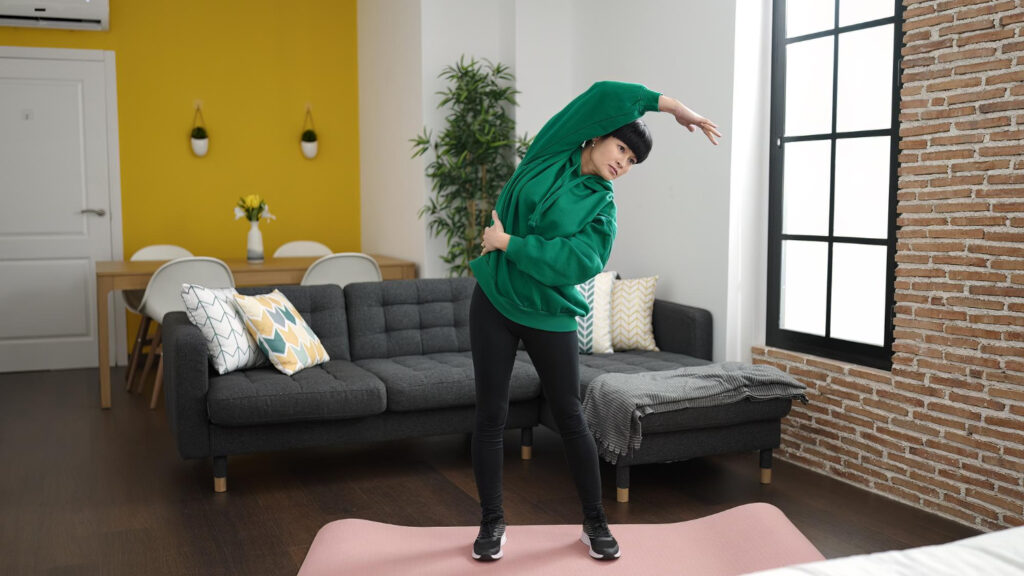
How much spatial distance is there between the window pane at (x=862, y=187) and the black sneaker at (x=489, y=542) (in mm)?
2139

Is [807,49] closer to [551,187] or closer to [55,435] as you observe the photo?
[551,187]

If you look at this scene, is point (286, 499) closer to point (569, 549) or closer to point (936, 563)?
point (569, 549)

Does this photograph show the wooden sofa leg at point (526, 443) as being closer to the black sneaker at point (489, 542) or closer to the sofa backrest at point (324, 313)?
the sofa backrest at point (324, 313)

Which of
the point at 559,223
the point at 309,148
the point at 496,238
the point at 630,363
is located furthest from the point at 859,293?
the point at 309,148

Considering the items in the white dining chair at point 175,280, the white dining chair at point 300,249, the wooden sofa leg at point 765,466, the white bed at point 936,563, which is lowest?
the wooden sofa leg at point 765,466

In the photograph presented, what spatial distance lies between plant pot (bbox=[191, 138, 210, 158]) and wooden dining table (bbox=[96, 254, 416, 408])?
3.34ft

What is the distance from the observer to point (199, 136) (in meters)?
6.61

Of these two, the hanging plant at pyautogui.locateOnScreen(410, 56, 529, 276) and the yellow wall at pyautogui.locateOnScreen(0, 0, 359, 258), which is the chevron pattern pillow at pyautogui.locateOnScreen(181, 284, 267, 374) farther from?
the yellow wall at pyautogui.locateOnScreen(0, 0, 359, 258)

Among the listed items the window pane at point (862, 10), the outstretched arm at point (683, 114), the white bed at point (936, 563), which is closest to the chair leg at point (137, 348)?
the outstretched arm at point (683, 114)

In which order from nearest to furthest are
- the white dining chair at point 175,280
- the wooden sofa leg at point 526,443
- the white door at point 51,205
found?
the wooden sofa leg at point 526,443
the white dining chair at point 175,280
the white door at point 51,205

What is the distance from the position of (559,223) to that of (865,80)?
2.05 m

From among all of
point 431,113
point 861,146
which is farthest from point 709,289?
point 431,113

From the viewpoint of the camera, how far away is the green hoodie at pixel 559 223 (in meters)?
2.51

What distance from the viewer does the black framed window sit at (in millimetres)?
3820
